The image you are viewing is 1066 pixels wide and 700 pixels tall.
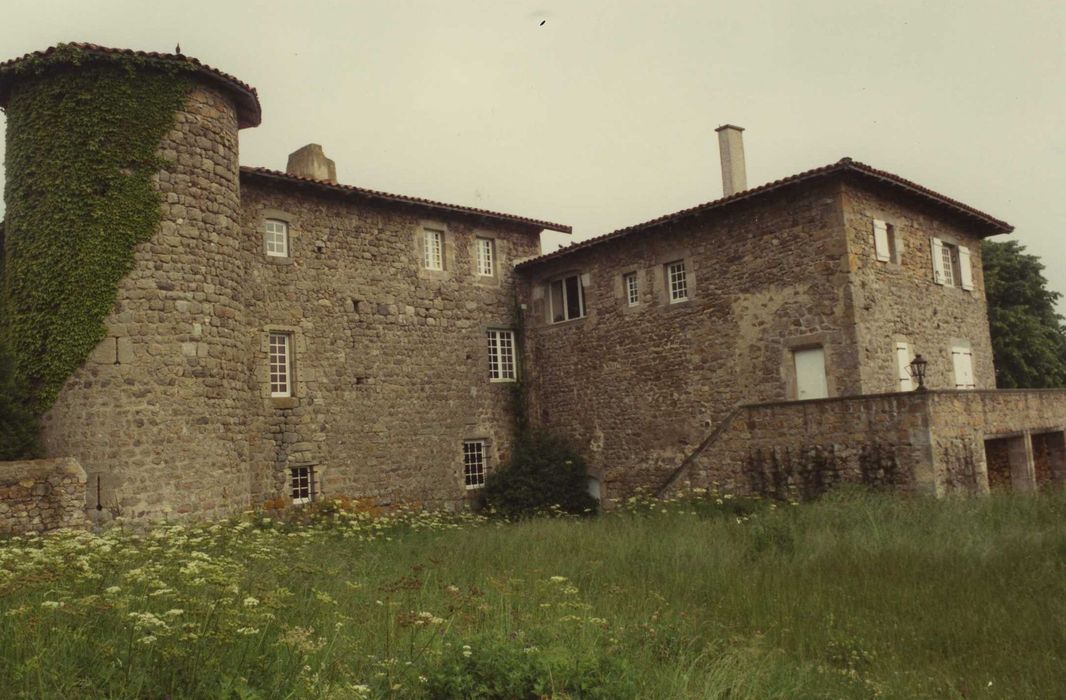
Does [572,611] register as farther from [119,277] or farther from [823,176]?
[823,176]

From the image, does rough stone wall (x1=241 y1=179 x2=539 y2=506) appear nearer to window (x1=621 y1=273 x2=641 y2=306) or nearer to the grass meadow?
window (x1=621 y1=273 x2=641 y2=306)

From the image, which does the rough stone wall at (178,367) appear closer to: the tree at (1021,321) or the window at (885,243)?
the window at (885,243)

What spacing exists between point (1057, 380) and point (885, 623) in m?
25.8

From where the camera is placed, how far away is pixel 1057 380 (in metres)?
28.2

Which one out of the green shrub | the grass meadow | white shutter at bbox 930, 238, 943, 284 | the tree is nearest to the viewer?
the grass meadow

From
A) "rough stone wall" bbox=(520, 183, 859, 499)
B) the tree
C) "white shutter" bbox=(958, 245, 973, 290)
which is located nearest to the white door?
"rough stone wall" bbox=(520, 183, 859, 499)

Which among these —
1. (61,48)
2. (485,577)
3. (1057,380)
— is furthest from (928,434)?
(1057,380)

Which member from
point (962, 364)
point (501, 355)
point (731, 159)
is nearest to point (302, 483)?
point (501, 355)

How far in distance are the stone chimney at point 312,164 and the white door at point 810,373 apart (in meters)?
11.9

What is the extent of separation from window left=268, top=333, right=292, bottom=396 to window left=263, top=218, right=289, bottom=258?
1.80m

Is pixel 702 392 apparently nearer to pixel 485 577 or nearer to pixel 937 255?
pixel 937 255

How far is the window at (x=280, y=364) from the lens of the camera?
1716 centimetres

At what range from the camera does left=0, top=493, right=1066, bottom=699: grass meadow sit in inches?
180

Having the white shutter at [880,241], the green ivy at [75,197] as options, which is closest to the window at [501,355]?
the white shutter at [880,241]
